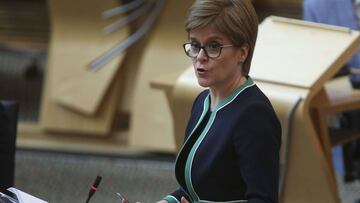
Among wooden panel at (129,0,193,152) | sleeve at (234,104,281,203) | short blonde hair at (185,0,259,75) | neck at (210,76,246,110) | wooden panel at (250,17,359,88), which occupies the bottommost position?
wooden panel at (129,0,193,152)

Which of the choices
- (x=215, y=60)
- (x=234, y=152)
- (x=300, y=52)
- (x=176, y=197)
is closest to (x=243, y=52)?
(x=215, y=60)

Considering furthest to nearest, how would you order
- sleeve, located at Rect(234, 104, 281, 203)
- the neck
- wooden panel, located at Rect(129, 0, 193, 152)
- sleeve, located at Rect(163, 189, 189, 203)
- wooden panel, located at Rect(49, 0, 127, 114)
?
wooden panel, located at Rect(49, 0, 127, 114) < wooden panel, located at Rect(129, 0, 193, 152) < sleeve, located at Rect(163, 189, 189, 203) < the neck < sleeve, located at Rect(234, 104, 281, 203)

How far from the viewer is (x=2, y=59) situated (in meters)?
7.27

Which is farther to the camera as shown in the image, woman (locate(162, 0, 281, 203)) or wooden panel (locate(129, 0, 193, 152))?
wooden panel (locate(129, 0, 193, 152))

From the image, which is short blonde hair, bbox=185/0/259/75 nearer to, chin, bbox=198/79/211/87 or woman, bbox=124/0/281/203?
woman, bbox=124/0/281/203

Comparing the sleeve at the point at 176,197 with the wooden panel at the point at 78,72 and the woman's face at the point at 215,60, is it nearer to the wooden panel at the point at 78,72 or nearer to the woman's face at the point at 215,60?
the woman's face at the point at 215,60

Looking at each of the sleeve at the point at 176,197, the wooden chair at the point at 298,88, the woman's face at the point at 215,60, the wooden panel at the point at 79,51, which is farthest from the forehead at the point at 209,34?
the wooden panel at the point at 79,51

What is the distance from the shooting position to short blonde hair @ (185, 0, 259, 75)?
2.07 meters

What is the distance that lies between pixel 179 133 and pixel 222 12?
158 centimetres

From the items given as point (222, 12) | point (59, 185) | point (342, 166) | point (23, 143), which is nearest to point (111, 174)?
point (59, 185)

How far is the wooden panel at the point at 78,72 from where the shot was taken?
535 cm

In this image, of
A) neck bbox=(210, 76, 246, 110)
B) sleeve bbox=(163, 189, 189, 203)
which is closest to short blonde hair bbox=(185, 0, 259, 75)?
neck bbox=(210, 76, 246, 110)

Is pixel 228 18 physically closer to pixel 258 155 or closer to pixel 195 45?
pixel 195 45

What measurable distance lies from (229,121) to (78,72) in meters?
3.36
